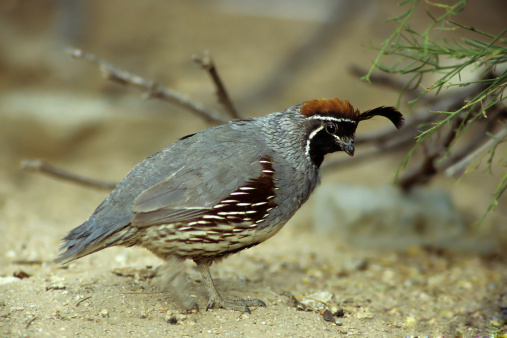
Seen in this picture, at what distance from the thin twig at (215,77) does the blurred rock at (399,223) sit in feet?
6.36

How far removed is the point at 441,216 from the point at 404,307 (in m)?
1.97

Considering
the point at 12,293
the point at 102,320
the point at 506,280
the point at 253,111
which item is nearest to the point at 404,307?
the point at 506,280

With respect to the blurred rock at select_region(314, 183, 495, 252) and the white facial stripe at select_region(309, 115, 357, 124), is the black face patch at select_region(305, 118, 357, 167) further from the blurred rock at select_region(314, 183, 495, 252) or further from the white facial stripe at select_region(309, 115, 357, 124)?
the blurred rock at select_region(314, 183, 495, 252)

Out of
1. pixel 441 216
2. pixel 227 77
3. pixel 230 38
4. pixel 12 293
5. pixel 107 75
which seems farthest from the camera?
pixel 230 38

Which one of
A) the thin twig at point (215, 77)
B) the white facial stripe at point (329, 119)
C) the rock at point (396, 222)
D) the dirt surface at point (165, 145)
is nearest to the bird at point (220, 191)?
the white facial stripe at point (329, 119)

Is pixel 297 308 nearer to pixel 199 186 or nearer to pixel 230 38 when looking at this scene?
Result: pixel 199 186

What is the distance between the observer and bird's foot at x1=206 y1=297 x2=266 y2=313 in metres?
3.91

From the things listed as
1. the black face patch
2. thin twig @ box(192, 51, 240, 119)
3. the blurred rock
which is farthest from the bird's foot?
the blurred rock

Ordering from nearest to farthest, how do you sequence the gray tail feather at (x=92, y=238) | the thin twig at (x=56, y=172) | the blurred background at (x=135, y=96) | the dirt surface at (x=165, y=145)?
the gray tail feather at (x=92, y=238) → the dirt surface at (x=165, y=145) → the thin twig at (x=56, y=172) → the blurred background at (x=135, y=96)

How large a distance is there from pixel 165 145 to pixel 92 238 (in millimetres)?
5028

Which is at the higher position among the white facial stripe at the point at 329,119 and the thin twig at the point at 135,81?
the thin twig at the point at 135,81

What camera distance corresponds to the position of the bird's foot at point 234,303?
391 centimetres

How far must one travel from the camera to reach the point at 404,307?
4531 mm

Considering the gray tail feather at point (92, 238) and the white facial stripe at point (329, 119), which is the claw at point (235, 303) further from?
the white facial stripe at point (329, 119)
